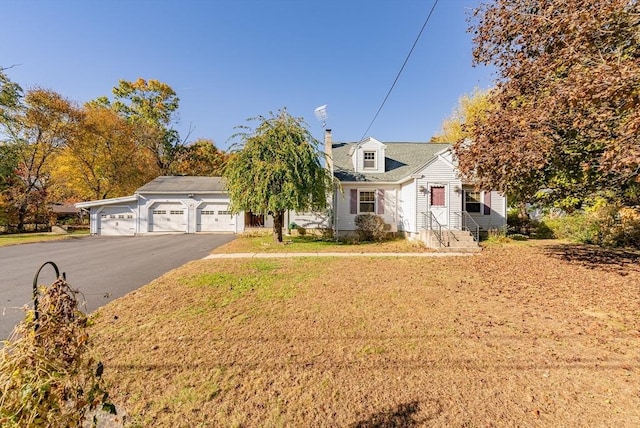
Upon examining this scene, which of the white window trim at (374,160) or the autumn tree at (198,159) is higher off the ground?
the autumn tree at (198,159)

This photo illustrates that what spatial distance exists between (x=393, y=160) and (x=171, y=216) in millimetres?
17256

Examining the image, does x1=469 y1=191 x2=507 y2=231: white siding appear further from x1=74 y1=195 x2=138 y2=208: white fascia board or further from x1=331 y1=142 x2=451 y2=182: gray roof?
x1=74 y1=195 x2=138 y2=208: white fascia board

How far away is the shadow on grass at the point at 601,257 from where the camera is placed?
28.4ft

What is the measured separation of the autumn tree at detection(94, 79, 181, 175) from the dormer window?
2699 cm

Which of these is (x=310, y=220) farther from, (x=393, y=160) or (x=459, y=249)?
(x=459, y=249)

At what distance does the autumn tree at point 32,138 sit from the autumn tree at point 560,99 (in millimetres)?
32421

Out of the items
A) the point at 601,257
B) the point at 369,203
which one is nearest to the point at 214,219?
the point at 369,203

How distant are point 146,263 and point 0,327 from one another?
560cm

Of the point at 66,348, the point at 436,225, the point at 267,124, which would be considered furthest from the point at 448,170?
the point at 66,348

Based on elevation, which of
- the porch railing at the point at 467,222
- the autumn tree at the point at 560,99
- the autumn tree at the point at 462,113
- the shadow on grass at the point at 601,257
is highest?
the autumn tree at the point at 462,113

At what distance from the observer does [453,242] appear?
497 inches

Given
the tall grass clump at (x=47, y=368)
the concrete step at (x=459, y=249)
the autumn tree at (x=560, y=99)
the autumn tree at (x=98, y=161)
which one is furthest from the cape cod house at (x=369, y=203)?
the tall grass clump at (x=47, y=368)

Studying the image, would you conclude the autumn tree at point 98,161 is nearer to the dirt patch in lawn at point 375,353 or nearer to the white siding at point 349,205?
the white siding at point 349,205

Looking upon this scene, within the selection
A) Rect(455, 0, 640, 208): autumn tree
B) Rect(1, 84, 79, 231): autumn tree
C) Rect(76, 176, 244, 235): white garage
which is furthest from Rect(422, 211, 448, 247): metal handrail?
Rect(1, 84, 79, 231): autumn tree
